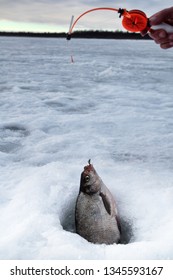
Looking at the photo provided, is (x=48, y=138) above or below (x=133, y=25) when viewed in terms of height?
below

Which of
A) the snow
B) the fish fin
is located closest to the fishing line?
the snow

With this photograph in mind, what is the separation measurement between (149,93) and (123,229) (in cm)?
592

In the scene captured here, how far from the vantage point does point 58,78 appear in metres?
11.4

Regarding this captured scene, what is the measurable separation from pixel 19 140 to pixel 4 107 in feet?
6.86

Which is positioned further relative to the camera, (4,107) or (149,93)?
(149,93)

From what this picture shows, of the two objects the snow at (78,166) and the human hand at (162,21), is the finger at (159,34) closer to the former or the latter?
the human hand at (162,21)

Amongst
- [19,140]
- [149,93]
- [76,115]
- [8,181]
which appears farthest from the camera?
[149,93]

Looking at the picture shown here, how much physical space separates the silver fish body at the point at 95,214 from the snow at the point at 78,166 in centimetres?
8

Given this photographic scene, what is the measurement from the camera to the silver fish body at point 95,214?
9.67ft

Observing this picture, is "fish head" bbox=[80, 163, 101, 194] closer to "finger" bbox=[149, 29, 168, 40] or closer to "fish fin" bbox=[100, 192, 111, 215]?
"fish fin" bbox=[100, 192, 111, 215]

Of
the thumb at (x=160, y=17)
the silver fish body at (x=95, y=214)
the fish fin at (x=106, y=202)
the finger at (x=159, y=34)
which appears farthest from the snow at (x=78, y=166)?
the thumb at (x=160, y=17)
